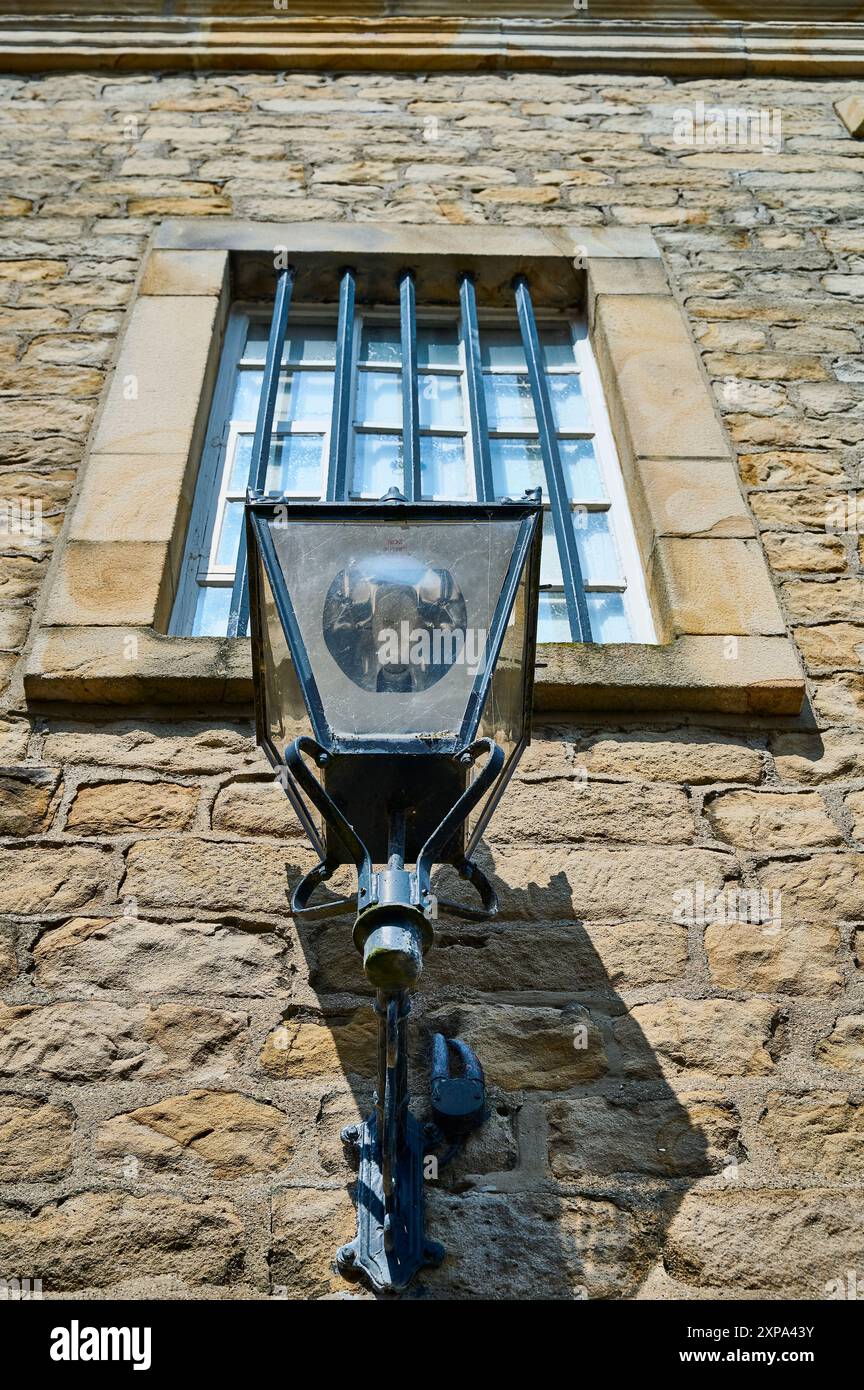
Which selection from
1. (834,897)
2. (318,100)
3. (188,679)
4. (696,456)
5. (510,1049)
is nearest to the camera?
(510,1049)

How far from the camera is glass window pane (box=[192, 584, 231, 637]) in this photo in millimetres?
3381

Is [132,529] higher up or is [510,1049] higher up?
[132,529]

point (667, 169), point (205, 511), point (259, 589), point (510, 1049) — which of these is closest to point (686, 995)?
point (510, 1049)

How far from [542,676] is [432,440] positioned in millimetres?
1342

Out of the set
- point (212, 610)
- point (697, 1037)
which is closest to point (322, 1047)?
point (697, 1037)

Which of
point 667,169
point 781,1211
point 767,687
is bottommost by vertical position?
point 781,1211

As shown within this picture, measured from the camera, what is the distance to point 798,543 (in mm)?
3406

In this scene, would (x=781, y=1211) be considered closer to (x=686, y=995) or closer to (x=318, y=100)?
(x=686, y=995)

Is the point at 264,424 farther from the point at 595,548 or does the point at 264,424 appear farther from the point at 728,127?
the point at 728,127

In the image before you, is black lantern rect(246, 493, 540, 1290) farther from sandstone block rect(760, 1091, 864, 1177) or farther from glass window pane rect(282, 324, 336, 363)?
glass window pane rect(282, 324, 336, 363)

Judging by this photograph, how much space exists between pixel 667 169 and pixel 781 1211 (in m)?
3.90

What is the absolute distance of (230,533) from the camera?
3.65 m
